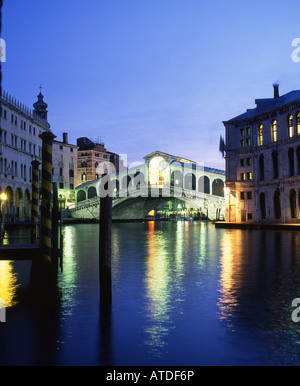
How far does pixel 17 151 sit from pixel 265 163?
25162 mm

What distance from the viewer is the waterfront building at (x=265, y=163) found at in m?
38.8

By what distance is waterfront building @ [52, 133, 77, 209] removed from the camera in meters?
70.4

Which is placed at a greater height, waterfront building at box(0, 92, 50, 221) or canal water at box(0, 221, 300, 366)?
waterfront building at box(0, 92, 50, 221)

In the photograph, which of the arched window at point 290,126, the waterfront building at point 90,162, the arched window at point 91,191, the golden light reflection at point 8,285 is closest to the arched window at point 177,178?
the arched window at point 91,191

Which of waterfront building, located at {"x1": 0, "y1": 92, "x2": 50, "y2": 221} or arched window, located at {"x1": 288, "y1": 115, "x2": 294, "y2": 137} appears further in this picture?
waterfront building, located at {"x1": 0, "y1": 92, "x2": 50, "y2": 221}

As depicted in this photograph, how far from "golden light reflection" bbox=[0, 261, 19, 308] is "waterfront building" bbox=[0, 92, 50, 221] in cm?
2874

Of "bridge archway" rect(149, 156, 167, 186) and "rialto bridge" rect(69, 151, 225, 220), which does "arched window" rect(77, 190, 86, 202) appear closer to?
"rialto bridge" rect(69, 151, 225, 220)

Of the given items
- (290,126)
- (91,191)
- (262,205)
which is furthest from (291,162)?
(91,191)

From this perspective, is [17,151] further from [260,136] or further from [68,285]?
[68,285]

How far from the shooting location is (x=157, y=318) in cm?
670

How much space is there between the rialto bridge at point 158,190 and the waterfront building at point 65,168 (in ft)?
5.39

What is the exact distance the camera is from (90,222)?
2384 inches

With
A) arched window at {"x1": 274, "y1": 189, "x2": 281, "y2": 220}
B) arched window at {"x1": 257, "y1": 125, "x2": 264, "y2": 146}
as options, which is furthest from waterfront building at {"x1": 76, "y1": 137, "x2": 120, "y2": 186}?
arched window at {"x1": 274, "y1": 189, "x2": 281, "y2": 220}
